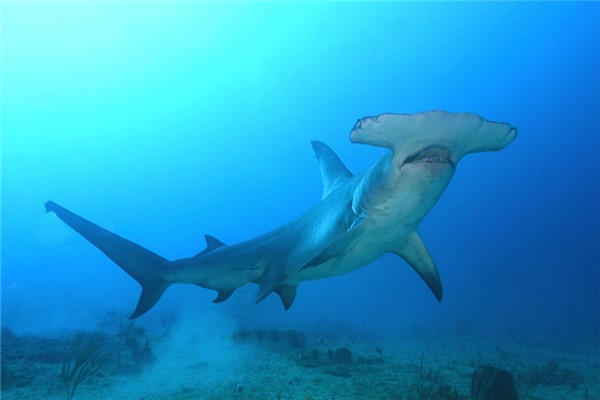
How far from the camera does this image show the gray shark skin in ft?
9.96

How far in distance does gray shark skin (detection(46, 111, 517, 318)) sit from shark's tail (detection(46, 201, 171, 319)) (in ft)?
0.05

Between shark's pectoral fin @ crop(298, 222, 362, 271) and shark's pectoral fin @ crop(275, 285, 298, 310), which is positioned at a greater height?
shark's pectoral fin @ crop(298, 222, 362, 271)

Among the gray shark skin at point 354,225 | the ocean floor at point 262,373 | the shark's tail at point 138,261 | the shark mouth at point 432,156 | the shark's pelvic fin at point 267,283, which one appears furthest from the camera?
the ocean floor at point 262,373

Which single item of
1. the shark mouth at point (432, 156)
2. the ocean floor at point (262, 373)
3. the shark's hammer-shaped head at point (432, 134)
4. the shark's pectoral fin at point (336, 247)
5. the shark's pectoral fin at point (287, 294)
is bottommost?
the ocean floor at point (262, 373)

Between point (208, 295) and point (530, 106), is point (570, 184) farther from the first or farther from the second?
point (208, 295)

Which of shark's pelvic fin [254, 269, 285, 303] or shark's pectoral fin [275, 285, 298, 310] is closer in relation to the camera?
shark's pelvic fin [254, 269, 285, 303]

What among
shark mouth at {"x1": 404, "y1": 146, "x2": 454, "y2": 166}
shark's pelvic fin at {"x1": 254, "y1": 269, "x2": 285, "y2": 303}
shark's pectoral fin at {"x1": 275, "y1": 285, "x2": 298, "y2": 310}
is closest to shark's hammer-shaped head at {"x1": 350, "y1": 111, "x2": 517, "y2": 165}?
shark mouth at {"x1": 404, "y1": 146, "x2": 454, "y2": 166}

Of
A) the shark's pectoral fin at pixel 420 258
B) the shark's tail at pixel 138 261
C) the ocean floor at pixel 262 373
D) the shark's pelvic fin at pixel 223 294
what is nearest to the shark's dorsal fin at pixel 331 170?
the shark's pectoral fin at pixel 420 258

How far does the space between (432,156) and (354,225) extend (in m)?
1.30

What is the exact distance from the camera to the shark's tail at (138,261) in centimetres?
523

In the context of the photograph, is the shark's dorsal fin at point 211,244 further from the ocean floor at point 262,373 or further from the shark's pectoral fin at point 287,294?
the ocean floor at point 262,373

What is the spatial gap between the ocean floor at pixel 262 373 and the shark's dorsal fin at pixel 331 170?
3442 mm

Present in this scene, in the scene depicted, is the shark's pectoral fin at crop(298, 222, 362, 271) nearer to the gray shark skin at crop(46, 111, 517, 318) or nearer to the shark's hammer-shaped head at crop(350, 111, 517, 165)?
the gray shark skin at crop(46, 111, 517, 318)

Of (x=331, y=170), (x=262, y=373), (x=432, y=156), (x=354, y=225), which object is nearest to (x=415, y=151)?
(x=432, y=156)
